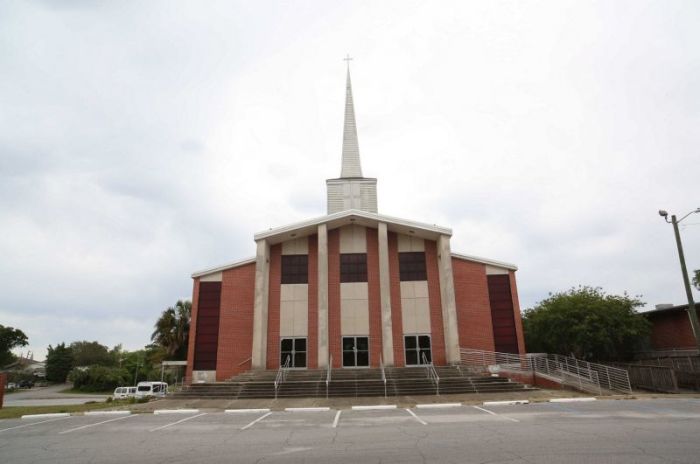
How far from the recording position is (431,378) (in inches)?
798

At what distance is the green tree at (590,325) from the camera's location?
90.9 feet

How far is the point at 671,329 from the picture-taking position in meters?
28.7

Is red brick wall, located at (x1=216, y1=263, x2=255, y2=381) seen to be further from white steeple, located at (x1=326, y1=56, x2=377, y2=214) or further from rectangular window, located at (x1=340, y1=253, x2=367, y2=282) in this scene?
white steeple, located at (x1=326, y1=56, x2=377, y2=214)

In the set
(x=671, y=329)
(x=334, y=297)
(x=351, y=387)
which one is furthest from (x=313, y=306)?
(x=671, y=329)

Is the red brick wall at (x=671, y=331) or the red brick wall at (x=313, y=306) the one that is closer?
the red brick wall at (x=313, y=306)

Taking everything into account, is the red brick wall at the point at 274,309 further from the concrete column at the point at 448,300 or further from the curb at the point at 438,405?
the curb at the point at 438,405

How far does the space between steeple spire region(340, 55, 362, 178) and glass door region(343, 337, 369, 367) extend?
1313 centimetres

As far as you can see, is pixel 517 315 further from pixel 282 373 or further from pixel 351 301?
pixel 282 373

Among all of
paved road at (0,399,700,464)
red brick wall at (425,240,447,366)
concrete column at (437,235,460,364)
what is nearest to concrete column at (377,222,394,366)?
red brick wall at (425,240,447,366)

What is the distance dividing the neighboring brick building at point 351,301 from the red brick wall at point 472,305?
58mm

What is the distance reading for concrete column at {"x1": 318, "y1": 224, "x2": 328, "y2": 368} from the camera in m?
23.6

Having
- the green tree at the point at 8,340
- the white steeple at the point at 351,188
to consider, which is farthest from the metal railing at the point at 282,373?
the green tree at the point at 8,340

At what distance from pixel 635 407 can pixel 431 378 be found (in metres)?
8.83

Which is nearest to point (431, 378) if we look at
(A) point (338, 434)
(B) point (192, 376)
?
(A) point (338, 434)
